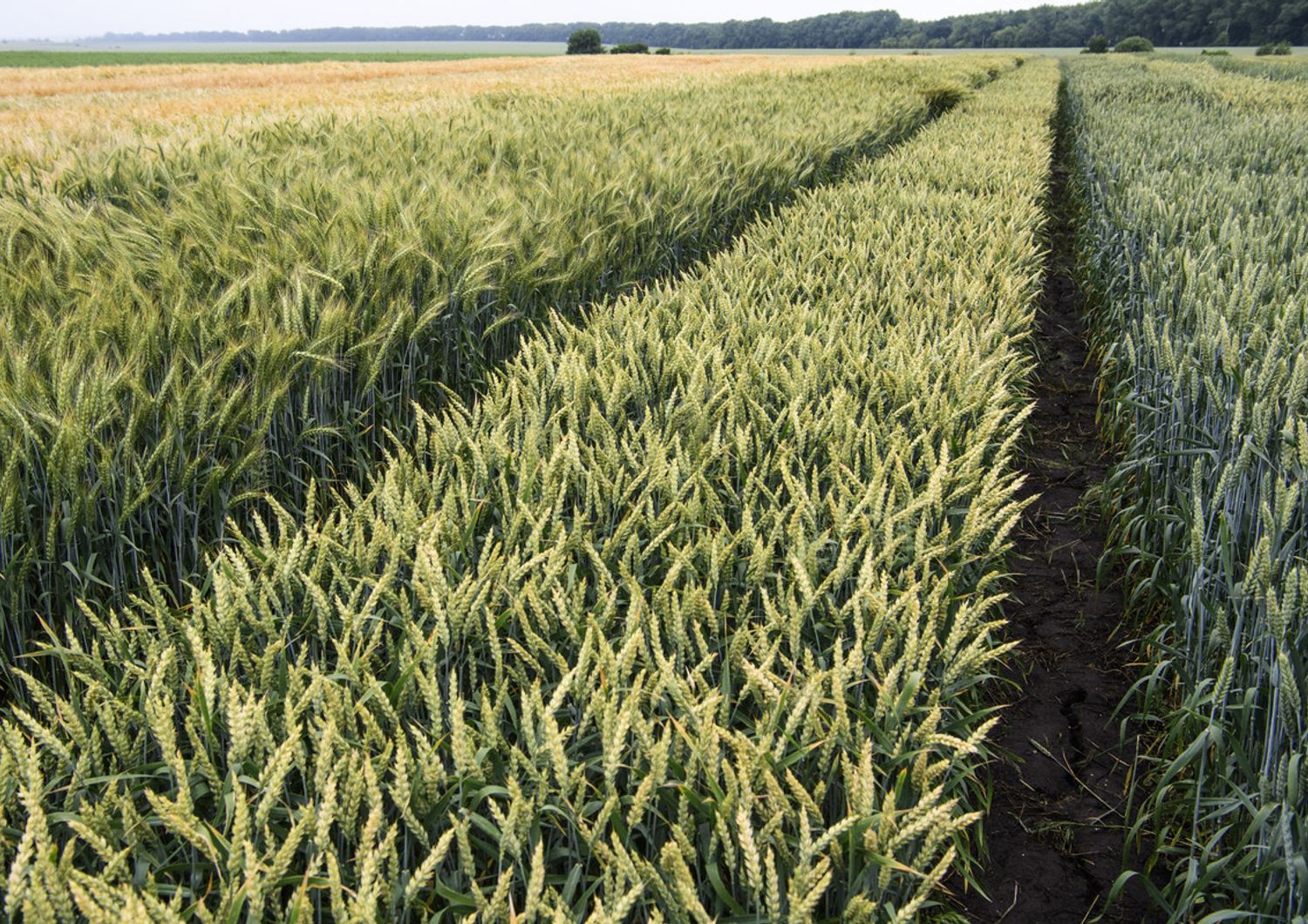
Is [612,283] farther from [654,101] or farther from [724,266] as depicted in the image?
[654,101]

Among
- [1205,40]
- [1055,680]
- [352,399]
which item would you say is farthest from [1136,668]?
[1205,40]

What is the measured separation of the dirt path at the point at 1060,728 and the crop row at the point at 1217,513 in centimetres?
12

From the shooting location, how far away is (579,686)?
4.08 feet

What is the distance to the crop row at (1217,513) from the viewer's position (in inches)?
63.0

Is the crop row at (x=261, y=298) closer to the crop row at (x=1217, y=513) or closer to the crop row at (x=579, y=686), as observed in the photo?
the crop row at (x=579, y=686)

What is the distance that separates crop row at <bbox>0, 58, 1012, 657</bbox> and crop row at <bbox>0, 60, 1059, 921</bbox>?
0.97 feet

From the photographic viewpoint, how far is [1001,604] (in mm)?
3031

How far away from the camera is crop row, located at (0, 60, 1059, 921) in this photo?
106 cm

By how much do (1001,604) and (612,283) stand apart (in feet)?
8.52

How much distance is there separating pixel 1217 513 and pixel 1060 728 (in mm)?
743

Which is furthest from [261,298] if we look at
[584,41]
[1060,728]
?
[584,41]

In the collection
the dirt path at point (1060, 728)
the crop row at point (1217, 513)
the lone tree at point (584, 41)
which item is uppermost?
the lone tree at point (584, 41)


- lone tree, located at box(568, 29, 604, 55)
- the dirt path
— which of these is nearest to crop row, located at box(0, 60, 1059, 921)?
the dirt path

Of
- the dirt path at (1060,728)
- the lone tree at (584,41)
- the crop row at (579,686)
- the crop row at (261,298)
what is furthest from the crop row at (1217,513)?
the lone tree at (584,41)
